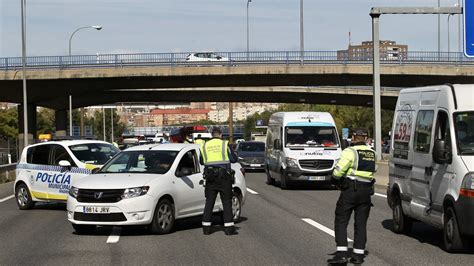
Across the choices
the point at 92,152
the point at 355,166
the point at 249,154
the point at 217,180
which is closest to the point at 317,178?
the point at 92,152

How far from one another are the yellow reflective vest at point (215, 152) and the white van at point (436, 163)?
2930 mm

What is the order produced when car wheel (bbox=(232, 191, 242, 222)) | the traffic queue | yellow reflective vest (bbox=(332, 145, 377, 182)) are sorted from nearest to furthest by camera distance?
yellow reflective vest (bbox=(332, 145, 377, 182)) → the traffic queue → car wheel (bbox=(232, 191, 242, 222))

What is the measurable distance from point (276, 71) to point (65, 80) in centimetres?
1474

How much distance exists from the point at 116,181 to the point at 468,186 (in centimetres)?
551

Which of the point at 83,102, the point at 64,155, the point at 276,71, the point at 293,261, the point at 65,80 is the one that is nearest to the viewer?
the point at 293,261

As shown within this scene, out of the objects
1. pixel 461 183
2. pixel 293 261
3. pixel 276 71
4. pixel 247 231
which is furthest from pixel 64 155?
pixel 276 71

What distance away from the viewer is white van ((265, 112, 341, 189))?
22531 millimetres

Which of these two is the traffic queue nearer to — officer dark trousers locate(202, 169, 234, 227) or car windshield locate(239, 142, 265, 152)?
officer dark trousers locate(202, 169, 234, 227)

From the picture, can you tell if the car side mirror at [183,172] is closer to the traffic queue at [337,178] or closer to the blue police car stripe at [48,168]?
the traffic queue at [337,178]

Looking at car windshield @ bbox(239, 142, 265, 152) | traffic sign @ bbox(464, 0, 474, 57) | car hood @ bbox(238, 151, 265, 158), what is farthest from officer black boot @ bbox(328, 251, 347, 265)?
car windshield @ bbox(239, 142, 265, 152)

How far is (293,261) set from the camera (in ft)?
30.4

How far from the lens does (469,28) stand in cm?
1847

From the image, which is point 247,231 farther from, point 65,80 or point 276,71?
point 65,80

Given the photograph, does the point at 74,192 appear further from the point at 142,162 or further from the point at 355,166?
the point at 355,166
